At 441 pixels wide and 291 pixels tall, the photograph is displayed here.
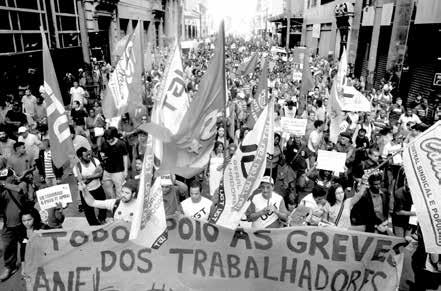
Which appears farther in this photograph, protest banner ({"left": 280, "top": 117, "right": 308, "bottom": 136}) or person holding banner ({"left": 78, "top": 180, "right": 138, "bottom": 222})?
protest banner ({"left": 280, "top": 117, "right": 308, "bottom": 136})

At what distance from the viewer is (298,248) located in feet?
13.3

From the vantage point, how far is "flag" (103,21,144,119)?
750 centimetres

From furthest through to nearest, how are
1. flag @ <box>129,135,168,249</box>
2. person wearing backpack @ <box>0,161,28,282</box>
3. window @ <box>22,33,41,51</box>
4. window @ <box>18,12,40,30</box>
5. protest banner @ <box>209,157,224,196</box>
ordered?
window @ <box>22,33,41,51</box> → window @ <box>18,12,40,30</box> → protest banner @ <box>209,157,224,196</box> → person wearing backpack @ <box>0,161,28,282</box> → flag @ <box>129,135,168,249</box>

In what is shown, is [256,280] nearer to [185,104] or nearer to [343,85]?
[185,104]

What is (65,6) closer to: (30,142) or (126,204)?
(30,142)

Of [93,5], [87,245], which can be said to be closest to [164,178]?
[87,245]

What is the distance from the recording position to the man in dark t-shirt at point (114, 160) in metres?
6.52

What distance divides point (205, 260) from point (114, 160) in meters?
3.07

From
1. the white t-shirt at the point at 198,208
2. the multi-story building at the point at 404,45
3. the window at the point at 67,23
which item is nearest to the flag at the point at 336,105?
the white t-shirt at the point at 198,208

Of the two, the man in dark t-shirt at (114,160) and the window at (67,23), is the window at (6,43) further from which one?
the man in dark t-shirt at (114,160)

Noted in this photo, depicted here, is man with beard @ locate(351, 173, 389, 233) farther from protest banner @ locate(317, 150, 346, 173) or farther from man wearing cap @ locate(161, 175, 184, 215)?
man wearing cap @ locate(161, 175, 184, 215)

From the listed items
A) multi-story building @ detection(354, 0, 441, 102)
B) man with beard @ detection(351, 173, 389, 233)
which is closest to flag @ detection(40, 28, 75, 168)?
man with beard @ detection(351, 173, 389, 233)

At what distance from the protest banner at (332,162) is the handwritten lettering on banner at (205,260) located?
2333mm

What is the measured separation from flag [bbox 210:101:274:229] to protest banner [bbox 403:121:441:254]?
1.43m
